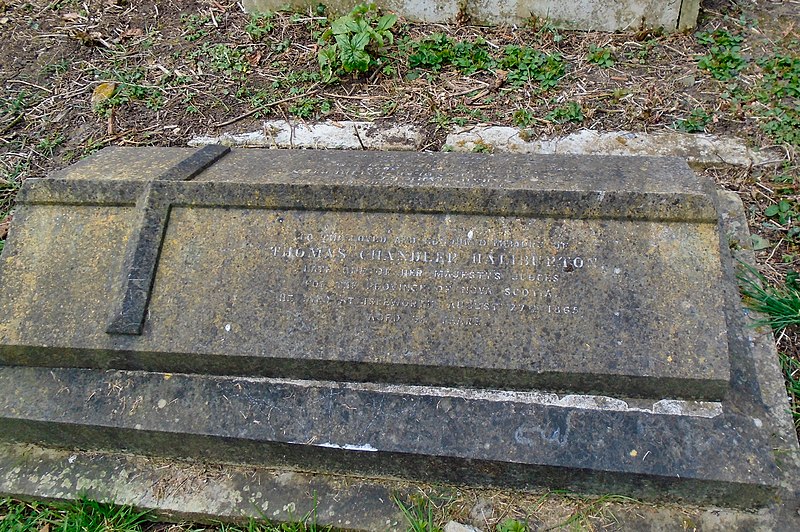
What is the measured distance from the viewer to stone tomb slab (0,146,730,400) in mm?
2131

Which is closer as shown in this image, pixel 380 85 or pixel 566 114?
pixel 566 114

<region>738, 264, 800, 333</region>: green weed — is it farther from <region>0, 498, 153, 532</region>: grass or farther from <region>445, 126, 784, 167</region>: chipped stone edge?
<region>0, 498, 153, 532</region>: grass

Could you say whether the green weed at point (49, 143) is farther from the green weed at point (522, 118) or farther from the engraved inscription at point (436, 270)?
the green weed at point (522, 118)

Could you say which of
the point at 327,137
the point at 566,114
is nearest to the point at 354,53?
the point at 327,137

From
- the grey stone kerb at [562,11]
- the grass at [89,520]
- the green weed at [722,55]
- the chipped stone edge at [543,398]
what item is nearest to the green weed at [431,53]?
the grey stone kerb at [562,11]

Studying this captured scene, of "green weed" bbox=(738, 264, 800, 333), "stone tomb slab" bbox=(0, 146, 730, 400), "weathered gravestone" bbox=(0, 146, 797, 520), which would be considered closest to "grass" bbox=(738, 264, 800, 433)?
"green weed" bbox=(738, 264, 800, 333)

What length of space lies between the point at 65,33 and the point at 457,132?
134 inches

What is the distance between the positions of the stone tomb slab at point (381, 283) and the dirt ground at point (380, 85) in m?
1.41

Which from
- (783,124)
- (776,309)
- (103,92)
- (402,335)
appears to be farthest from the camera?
(103,92)

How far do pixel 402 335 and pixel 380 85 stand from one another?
256 cm

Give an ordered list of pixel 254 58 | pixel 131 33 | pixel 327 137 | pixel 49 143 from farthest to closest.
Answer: pixel 131 33, pixel 254 58, pixel 49 143, pixel 327 137

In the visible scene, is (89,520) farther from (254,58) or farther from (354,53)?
(254,58)

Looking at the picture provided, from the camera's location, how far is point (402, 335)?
220cm

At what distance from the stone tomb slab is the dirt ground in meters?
1.41
